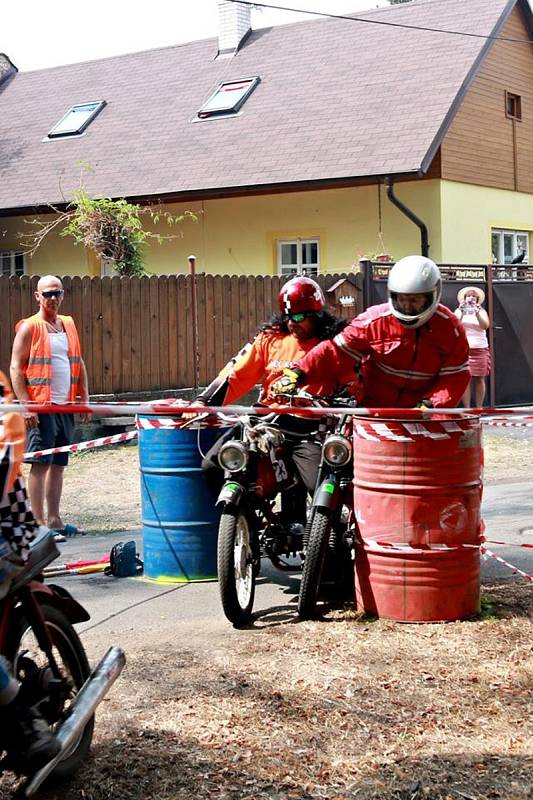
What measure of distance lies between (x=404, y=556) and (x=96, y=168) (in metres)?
19.5

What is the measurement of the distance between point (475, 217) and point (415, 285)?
55.1 ft

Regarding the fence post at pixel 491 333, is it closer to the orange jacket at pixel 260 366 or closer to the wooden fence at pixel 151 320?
the wooden fence at pixel 151 320

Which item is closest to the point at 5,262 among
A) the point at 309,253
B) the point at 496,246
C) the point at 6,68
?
the point at 309,253

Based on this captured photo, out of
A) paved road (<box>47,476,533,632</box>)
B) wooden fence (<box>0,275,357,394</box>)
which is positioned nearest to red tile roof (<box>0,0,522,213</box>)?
wooden fence (<box>0,275,357,394</box>)

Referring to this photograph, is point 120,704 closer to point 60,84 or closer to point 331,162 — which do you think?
point 331,162

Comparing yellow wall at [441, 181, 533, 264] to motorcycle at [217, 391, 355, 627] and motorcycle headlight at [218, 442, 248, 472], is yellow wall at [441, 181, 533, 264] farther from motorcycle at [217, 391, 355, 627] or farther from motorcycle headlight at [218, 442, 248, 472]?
motorcycle headlight at [218, 442, 248, 472]

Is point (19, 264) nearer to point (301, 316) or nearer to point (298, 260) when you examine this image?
point (298, 260)

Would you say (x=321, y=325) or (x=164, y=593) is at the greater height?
(x=321, y=325)

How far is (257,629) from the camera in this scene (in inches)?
235

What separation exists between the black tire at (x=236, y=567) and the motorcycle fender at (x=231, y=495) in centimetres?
5

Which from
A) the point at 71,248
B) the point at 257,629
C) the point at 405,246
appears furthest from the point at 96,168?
the point at 257,629

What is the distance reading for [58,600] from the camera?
406cm

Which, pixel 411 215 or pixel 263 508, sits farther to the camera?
pixel 411 215

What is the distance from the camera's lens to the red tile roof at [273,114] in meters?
21.0
